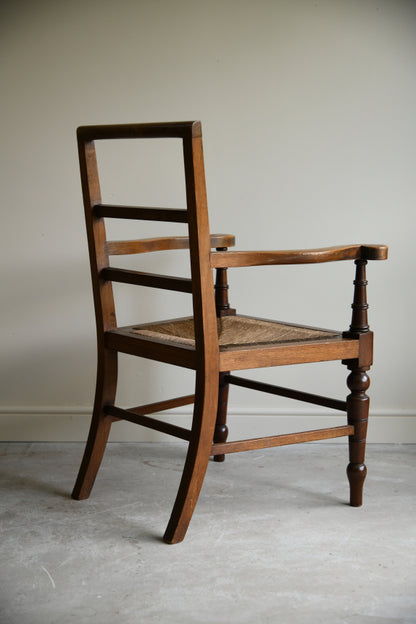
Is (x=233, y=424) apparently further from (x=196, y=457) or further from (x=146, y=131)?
(x=146, y=131)

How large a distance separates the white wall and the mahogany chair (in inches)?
17.0

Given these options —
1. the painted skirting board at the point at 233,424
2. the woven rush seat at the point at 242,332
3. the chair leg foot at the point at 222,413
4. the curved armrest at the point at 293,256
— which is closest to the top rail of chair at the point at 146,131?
the curved armrest at the point at 293,256

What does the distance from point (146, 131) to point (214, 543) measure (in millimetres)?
967

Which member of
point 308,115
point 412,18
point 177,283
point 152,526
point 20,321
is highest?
point 412,18

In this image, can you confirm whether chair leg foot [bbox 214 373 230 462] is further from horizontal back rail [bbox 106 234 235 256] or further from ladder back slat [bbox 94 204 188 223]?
ladder back slat [bbox 94 204 188 223]

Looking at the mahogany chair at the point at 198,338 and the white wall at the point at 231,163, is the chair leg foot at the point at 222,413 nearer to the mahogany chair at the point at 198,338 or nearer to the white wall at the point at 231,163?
the mahogany chair at the point at 198,338

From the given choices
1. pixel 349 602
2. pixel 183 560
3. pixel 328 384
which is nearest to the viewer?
pixel 349 602

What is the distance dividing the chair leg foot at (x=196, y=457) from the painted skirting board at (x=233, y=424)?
811mm

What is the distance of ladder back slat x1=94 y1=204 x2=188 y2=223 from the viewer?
1755mm

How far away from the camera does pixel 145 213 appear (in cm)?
183

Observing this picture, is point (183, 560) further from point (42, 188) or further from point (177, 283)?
point (42, 188)

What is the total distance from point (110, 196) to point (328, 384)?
3.17 feet

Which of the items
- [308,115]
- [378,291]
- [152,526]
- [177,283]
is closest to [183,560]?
[152,526]

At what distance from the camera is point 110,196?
8.38 ft
